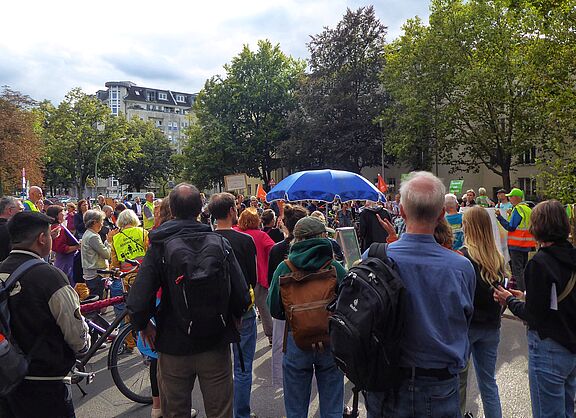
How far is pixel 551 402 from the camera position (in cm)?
319

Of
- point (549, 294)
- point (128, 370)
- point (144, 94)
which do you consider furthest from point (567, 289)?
point (144, 94)

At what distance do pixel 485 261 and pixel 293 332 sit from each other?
1.59 meters

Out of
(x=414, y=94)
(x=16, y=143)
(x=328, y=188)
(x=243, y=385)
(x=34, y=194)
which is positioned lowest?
(x=243, y=385)

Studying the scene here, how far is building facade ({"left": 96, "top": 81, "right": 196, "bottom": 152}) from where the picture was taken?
10472cm

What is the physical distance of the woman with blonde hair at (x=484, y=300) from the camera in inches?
144

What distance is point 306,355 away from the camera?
11.1ft

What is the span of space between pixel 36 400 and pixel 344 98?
112 ft

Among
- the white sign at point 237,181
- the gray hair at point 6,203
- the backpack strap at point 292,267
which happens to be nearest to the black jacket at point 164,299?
the backpack strap at point 292,267

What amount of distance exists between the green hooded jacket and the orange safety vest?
6.81 m

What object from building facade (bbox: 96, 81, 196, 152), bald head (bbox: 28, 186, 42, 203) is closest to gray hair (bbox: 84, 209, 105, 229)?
bald head (bbox: 28, 186, 42, 203)

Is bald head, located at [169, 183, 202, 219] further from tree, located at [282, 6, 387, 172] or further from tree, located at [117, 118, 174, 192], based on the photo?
tree, located at [117, 118, 174, 192]

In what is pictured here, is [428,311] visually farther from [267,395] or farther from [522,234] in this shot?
[522,234]

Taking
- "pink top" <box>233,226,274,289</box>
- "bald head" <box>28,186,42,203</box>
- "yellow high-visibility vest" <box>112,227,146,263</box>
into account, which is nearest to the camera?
"pink top" <box>233,226,274,289</box>

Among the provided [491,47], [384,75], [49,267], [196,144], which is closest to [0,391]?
[49,267]
